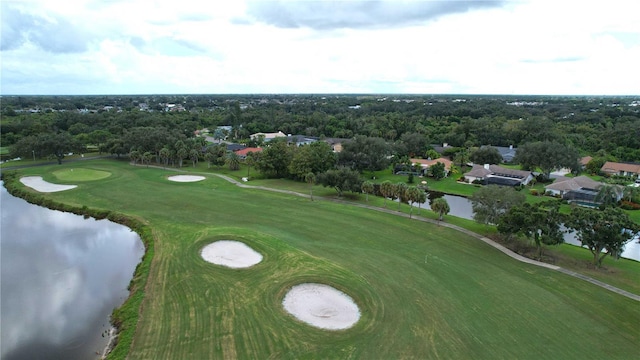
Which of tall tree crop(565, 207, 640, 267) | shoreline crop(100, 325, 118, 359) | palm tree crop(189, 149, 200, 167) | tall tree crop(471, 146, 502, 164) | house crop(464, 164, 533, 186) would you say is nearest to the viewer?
shoreline crop(100, 325, 118, 359)

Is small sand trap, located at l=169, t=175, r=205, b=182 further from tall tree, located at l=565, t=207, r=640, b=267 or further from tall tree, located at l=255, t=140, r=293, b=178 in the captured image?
tall tree, located at l=565, t=207, r=640, b=267

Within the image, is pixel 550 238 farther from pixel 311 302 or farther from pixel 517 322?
pixel 311 302

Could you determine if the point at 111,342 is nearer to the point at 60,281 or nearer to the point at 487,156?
the point at 60,281

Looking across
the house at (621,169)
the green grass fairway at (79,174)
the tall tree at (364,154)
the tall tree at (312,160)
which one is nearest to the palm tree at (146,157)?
the green grass fairway at (79,174)

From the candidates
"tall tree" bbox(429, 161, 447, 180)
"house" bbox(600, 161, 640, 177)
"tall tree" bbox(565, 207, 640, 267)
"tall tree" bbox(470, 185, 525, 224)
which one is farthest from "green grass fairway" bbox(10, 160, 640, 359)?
"house" bbox(600, 161, 640, 177)

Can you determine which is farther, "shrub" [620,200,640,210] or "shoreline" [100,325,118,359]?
"shrub" [620,200,640,210]

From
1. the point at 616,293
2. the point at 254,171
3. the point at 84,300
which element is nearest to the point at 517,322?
the point at 616,293

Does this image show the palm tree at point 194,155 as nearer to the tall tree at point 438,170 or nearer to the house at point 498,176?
the tall tree at point 438,170
